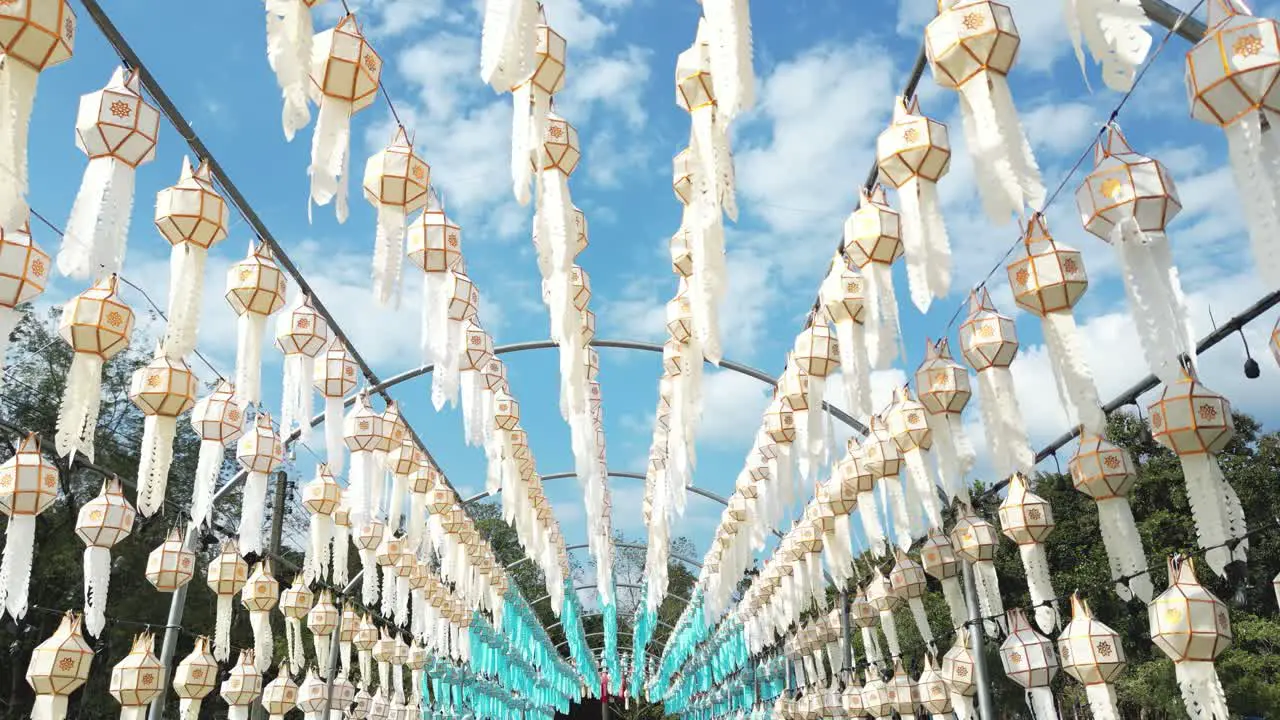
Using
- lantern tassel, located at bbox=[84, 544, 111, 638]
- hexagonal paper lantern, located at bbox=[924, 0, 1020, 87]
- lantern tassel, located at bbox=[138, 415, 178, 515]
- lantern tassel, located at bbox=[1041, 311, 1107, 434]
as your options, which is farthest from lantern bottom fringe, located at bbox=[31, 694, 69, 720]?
hexagonal paper lantern, located at bbox=[924, 0, 1020, 87]

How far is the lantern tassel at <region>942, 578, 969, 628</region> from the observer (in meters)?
7.67

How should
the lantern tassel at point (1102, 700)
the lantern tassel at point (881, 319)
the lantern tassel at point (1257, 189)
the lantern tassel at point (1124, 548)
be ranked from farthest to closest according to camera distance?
the lantern tassel at point (1102, 700) < the lantern tassel at point (1124, 548) < the lantern tassel at point (881, 319) < the lantern tassel at point (1257, 189)

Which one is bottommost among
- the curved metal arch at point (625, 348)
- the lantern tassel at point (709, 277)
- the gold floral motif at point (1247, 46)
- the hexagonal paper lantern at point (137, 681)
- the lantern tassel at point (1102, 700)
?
the lantern tassel at point (1102, 700)

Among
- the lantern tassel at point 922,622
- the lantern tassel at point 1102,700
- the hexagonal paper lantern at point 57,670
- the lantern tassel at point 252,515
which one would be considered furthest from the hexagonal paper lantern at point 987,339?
the hexagonal paper lantern at point 57,670

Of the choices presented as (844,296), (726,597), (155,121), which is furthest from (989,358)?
(726,597)

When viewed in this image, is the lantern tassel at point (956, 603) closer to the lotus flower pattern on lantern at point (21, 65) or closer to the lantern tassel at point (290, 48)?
the lantern tassel at point (290, 48)

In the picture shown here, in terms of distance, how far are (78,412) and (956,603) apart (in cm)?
646

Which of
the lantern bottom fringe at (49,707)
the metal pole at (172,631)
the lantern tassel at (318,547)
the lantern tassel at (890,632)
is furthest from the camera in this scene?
the lantern tassel at (890,632)

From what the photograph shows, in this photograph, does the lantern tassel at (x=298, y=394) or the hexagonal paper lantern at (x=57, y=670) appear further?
the hexagonal paper lantern at (x=57, y=670)

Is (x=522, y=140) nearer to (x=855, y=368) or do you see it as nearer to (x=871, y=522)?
(x=855, y=368)

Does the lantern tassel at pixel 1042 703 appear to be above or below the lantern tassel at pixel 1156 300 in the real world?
below

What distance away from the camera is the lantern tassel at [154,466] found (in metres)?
4.57

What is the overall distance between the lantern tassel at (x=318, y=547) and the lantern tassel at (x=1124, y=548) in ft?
18.4

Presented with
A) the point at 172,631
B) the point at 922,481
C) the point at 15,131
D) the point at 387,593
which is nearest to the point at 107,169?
the point at 15,131
